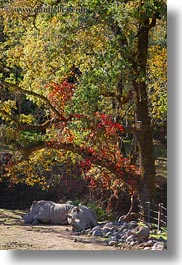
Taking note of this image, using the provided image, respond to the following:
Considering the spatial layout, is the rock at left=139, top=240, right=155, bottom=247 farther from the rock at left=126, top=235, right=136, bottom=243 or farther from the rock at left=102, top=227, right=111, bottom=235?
the rock at left=102, top=227, right=111, bottom=235

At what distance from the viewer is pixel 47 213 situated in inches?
240

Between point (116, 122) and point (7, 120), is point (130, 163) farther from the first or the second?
point (7, 120)

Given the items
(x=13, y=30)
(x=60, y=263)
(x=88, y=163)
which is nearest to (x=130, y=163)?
(x=88, y=163)

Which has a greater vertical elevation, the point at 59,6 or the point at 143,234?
the point at 59,6

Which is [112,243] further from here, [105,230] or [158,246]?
[158,246]

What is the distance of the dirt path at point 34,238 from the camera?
6016 mm

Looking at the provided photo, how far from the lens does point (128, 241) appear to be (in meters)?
6.09

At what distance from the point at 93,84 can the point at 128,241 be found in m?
1.13

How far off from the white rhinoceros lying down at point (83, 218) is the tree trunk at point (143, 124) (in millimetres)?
378

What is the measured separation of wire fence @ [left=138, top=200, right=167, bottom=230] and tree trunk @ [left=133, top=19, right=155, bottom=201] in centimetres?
5

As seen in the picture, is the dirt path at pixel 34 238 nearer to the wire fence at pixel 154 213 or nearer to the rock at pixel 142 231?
the rock at pixel 142 231

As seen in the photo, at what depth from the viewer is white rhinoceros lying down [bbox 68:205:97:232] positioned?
6102mm

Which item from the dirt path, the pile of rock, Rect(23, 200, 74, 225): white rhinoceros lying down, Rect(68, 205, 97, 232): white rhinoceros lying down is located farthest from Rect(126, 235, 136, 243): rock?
Rect(23, 200, 74, 225): white rhinoceros lying down

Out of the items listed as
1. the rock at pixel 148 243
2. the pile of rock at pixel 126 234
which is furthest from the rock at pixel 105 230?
the rock at pixel 148 243
